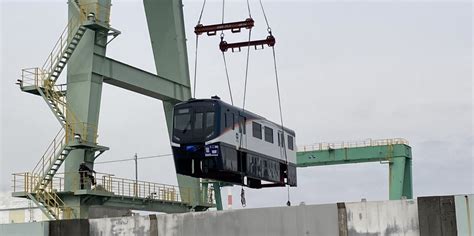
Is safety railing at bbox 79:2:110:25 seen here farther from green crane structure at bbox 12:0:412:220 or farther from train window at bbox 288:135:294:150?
train window at bbox 288:135:294:150

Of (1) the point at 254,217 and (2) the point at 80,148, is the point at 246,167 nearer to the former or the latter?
(2) the point at 80,148

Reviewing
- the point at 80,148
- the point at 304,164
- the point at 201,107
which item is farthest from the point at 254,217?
the point at 304,164

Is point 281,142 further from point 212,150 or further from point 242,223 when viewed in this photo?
point 242,223

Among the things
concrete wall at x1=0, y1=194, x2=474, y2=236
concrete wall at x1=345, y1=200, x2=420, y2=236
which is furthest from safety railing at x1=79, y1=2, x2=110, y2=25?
concrete wall at x1=345, y1=200, x2=420, y2=236

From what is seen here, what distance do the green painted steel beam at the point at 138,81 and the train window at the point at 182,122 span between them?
524 centimetres

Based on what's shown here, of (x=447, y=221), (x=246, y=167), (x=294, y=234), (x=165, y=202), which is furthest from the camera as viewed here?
(x=165, y=202)

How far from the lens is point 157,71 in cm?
3275

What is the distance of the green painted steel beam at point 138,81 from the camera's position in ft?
88.4

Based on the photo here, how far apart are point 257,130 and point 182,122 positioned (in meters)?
3.80

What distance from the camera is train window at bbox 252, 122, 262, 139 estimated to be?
25.2 m

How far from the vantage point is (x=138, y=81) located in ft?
94.4

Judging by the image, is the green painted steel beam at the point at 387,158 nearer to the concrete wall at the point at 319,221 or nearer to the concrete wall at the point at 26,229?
the concrete wall at the point at 319,221

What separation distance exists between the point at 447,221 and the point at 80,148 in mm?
15347

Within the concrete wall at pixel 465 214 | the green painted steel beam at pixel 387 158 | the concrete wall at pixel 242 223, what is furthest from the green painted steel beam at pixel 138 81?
the green painted steel beam at pixel 387 158
